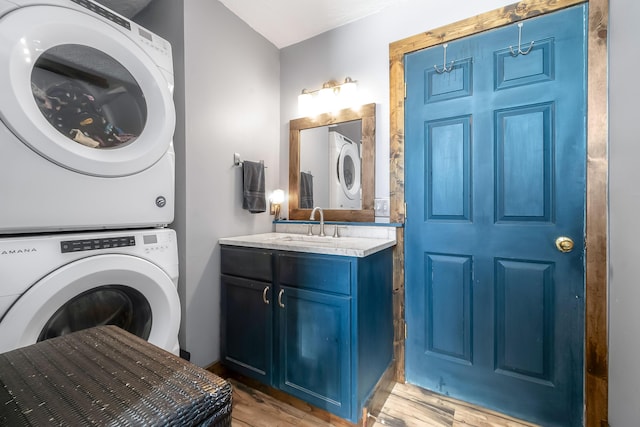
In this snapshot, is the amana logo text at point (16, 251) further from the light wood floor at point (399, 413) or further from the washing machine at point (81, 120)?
the light wood floor at point (399, 413)

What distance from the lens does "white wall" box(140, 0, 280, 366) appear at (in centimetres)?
158

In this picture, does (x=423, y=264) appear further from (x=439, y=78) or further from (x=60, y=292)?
(x=60, y=292)

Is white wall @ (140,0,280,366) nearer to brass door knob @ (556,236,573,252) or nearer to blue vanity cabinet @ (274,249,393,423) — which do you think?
blue vanity cabinet @ (274,249,393,423)

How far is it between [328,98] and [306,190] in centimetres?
71

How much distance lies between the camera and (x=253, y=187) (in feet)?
6.46

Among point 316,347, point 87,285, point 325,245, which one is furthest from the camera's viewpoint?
point 325,245

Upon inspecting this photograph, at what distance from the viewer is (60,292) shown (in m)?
0.94

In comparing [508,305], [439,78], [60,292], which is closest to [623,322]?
[508,305]

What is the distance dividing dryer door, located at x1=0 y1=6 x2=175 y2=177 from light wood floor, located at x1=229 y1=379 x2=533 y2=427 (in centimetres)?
136

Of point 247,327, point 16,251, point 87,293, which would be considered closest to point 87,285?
point 87,293

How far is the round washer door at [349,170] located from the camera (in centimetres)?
197

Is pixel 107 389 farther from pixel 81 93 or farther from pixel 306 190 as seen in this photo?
pixel 306 190

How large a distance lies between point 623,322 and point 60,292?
2.19 metres

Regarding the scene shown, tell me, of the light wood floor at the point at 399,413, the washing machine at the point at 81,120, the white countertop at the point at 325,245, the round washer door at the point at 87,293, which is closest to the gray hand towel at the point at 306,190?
the white countertop at the point at 325,245
